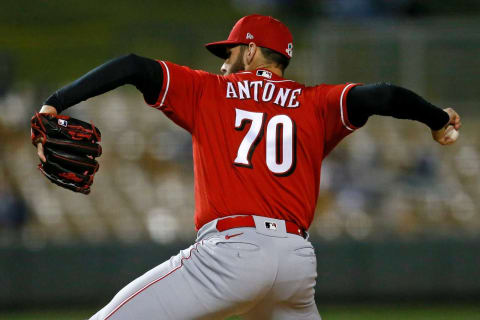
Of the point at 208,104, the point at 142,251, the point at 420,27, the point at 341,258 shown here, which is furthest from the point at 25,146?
the point at 208,104

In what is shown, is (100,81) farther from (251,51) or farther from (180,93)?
(251,51)

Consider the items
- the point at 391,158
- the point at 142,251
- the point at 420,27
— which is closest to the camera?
the point at 142,251

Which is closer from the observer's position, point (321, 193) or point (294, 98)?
point (294, 98)

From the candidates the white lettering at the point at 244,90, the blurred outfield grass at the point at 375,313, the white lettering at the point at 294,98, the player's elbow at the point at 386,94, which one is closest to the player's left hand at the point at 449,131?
the player's elbow at the point at 386,94

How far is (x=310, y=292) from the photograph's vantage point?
338cm

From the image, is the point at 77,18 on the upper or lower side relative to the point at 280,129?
upper

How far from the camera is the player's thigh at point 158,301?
312cm

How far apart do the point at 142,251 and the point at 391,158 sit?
3.25 metres

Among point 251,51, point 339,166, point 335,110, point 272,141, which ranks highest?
point 251,51

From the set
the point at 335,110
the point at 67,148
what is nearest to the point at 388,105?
the point at 335,110

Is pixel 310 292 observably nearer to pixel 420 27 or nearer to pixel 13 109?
pixel 13 109

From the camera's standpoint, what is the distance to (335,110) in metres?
3.56

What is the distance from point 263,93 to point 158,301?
978 mm

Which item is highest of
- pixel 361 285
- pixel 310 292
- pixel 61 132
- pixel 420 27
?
pixel 420 27
